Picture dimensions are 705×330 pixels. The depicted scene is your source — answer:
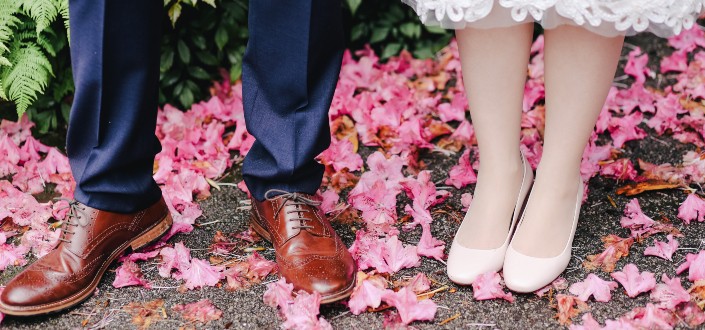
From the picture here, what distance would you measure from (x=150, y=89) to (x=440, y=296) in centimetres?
88

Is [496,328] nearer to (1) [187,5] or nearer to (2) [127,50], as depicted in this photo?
(2) [127,50]

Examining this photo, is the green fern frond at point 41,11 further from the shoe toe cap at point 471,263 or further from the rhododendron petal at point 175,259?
the shoe toe cap at point 471,263

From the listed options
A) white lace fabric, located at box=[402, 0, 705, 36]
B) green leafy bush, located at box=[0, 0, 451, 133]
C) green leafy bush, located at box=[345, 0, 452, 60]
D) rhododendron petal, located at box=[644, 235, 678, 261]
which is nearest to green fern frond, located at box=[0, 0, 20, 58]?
green leafy bush, located at box=[0, 0, 451, 133]

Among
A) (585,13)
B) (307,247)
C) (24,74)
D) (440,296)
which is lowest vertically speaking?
(440,296)

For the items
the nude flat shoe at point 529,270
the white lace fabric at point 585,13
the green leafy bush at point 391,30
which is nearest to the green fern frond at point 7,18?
the green leafy bush at point 391,30

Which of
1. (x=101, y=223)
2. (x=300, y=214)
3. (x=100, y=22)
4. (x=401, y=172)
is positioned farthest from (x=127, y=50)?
(x=401, y=172)

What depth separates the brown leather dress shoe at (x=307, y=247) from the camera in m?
1.72

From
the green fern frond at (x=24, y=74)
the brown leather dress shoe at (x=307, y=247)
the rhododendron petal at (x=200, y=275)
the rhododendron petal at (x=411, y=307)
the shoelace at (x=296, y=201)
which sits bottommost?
the rhododendron petal at (x=200, y=275)

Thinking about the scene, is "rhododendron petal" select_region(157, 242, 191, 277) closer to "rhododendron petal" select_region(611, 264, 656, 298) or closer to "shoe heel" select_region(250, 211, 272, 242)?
"shoe heel" select_region(250, 211, 272, 242)

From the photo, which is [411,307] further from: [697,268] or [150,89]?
[150,89]

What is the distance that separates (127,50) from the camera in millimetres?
1668

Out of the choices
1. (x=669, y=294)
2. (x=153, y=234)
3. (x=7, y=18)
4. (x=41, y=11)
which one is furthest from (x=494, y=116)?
(x=7, y=18)

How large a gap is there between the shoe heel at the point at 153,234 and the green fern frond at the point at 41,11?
788 mm

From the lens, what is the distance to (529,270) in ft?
5.75
